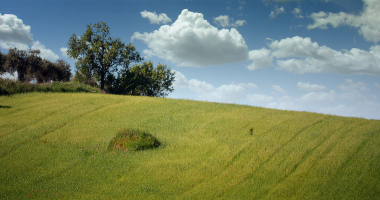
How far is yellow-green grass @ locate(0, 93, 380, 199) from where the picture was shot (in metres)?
9.15

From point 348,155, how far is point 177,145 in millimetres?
9834

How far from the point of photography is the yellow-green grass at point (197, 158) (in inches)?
360

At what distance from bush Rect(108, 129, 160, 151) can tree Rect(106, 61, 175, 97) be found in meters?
33.0

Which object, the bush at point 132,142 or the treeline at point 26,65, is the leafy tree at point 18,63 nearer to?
the treeline at point 26,65

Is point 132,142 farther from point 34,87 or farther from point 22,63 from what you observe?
point 22,63

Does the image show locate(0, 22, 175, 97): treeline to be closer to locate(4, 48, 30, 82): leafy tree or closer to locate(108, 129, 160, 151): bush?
locate(4, 48, 30, 82): leafy tree

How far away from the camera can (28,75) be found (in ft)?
146

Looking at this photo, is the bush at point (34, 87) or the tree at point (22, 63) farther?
the tree at point (22, 63)

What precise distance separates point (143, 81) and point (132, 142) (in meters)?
38.2

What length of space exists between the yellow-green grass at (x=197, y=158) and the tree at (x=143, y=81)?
26172mm

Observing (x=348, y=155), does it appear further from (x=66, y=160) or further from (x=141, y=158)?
(x=66, y=160)

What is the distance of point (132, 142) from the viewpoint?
13.3 m

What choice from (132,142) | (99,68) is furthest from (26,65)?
(132,142)

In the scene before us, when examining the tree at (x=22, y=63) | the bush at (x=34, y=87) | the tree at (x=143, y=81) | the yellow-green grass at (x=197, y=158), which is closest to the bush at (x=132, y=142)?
the yellow-green grass at (x=197, y=158)
